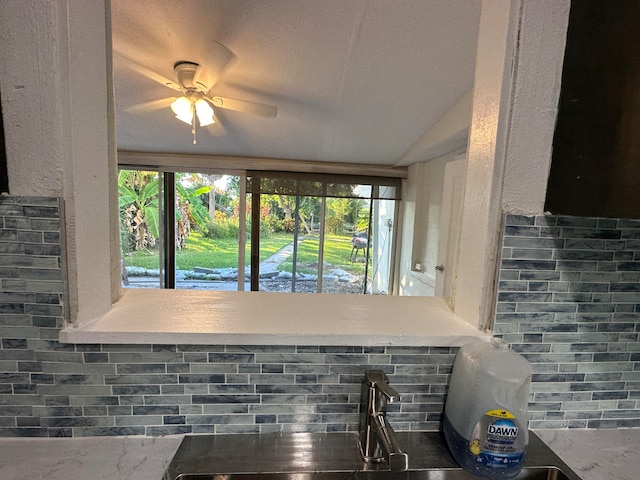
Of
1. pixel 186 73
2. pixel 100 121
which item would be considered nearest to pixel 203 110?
pixel 186 73

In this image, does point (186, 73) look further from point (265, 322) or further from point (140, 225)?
point (140, 225)

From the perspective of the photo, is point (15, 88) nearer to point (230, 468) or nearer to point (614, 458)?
point (230, 468)

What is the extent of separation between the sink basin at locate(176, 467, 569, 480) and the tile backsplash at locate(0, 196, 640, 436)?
3.5 inches

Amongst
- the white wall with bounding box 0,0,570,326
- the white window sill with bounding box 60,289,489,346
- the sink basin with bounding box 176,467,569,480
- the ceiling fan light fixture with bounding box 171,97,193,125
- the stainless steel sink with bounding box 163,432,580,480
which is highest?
the ceiling fan light fixture with bounding box 171,97,193,125

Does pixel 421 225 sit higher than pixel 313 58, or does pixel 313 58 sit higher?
pixel 313 58

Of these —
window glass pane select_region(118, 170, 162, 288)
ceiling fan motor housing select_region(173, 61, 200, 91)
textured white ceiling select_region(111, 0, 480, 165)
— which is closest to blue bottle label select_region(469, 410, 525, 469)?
textured white ceiling select_region(111, 0, 480, 165)

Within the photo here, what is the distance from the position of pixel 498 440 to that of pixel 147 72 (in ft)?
7.22

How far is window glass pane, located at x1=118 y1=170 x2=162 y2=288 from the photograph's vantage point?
3.89 m

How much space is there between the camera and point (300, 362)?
65 centimetres

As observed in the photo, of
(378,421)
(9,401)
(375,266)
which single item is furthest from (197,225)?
(378,421)

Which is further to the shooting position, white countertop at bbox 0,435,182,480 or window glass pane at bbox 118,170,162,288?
window glass pane at bbox 118,170,162,288

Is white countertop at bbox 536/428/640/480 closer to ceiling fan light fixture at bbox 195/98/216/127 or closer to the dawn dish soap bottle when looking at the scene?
the dawn dish soap bottle

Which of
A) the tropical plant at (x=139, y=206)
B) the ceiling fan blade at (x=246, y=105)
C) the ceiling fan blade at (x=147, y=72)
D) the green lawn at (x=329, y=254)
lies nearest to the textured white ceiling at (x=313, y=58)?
the ceiling fan blade at (x=147, y=72)

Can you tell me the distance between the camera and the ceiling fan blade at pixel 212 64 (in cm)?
167
